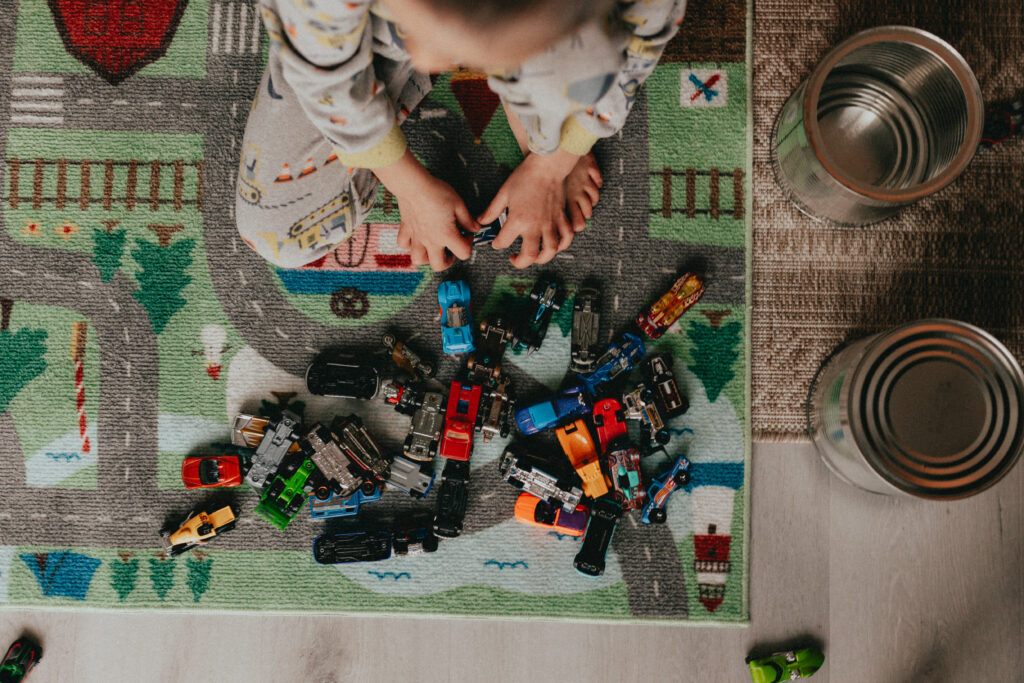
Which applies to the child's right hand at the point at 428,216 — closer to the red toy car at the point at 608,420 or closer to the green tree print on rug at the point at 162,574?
the red toy car at the point at 608,420

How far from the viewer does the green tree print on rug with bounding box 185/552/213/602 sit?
34.9 inches

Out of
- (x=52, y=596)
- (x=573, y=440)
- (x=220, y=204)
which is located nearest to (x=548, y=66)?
(x=573, y=440)

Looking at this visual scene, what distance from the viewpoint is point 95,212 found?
911mm

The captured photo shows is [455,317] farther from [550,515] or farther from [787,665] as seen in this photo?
[787,665]

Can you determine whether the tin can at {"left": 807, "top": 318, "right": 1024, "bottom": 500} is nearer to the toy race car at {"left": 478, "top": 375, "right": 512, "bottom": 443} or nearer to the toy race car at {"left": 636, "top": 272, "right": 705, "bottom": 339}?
the toy race car at {"left": 636, "top": 272, "right": 705, "bottom": 339}

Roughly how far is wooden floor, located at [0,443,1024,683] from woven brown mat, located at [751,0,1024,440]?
0.14 meters

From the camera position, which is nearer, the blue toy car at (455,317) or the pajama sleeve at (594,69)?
the pajama sleeve at (594,69)

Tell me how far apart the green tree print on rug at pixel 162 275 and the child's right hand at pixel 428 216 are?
0.31m

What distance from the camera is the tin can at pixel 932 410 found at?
78cm

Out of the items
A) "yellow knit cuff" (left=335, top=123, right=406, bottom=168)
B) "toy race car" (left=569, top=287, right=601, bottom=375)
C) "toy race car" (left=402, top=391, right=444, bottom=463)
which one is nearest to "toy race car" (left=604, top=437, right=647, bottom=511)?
"toy race car" (left=569, top=287, right=601, bottom=375)

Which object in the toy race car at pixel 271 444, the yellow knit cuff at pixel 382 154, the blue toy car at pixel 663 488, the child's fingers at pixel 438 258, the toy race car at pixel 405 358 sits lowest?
the blue toy car at pixel 663 488

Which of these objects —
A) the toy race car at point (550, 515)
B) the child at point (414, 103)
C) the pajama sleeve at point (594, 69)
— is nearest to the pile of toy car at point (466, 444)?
the toy race car at point (550, 515)

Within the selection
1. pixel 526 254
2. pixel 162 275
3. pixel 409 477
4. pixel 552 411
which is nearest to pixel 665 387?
pixel 552 411

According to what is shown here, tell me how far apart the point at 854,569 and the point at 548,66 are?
0.79 meters
